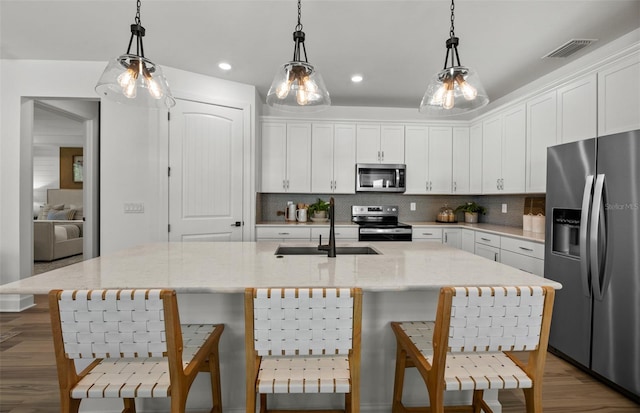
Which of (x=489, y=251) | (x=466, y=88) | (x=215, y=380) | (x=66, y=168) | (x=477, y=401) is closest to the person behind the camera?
(x=215, y=380)

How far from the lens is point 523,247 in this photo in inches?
124

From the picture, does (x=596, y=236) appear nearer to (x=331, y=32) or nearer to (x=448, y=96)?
(x=448, y=96)

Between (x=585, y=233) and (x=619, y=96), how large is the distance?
1.12 m

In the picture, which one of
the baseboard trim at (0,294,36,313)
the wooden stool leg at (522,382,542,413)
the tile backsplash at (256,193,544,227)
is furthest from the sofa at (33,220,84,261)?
the wooden stool leg at (522,382,542,413)

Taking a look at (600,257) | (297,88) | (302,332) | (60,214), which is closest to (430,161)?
(600,257)

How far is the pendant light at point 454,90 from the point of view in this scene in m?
1.76

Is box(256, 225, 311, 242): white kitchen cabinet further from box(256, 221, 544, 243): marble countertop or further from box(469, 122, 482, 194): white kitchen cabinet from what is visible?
box(469, 122, 482, 194): white kitchen cabinet

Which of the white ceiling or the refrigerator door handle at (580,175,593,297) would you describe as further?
the white ceiling

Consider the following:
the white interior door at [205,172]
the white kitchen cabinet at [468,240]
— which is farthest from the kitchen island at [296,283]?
the white kitchen cabinet at [468,240]

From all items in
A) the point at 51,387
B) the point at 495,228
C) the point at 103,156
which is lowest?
the point at 51,387

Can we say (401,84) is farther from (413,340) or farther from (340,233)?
(413,340)

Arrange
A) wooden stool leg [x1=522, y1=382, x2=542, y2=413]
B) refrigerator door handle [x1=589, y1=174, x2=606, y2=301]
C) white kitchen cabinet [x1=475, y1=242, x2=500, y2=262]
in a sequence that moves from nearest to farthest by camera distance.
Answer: wooden stool leg [x1=522, y1=382, x2=542, y2=413], refrigerator door handle [x1=589, y1=174, x2=606, y2=301], white kitchen cabinet [x1=475, y1=242, x2=500, y2=262]

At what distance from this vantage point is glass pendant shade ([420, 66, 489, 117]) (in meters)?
1.77

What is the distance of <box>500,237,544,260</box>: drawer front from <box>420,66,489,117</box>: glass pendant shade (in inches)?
67.3
